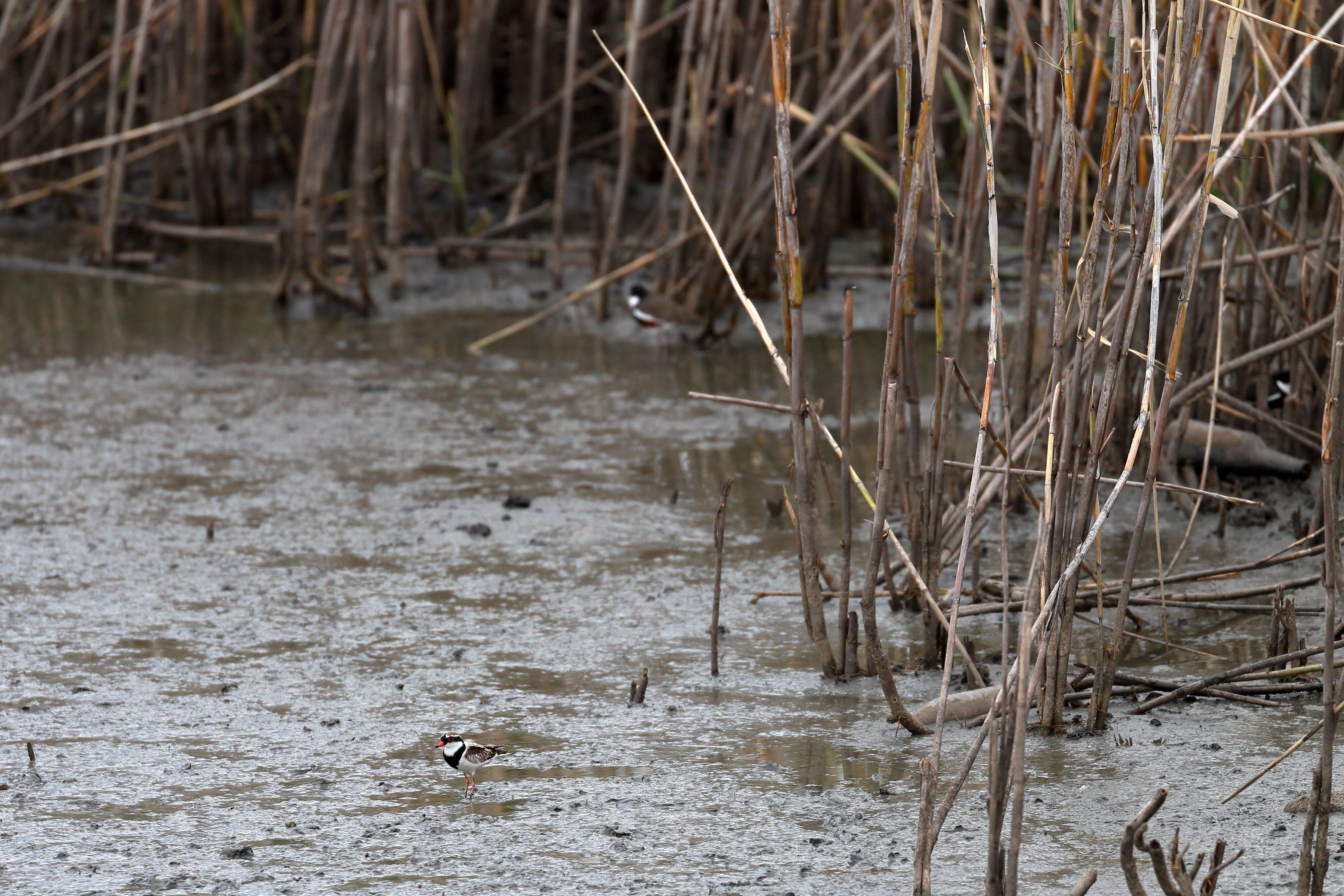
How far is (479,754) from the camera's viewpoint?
7.72 ft

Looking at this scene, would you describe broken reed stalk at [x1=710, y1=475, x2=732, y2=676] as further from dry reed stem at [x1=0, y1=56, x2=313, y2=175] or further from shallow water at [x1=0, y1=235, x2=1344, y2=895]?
dry reed stem at [x1=0, y1=56, x2=313, y2=175]

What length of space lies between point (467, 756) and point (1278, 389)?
231cm

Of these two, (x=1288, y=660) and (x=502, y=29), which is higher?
(x=502, y=29)

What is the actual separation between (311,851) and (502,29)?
6453mm

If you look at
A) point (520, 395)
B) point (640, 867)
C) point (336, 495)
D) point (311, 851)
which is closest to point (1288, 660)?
point (640, 867)

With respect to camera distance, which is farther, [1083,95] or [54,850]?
[1083,95]

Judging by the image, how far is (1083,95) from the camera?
4277 mm

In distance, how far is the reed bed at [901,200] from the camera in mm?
2088

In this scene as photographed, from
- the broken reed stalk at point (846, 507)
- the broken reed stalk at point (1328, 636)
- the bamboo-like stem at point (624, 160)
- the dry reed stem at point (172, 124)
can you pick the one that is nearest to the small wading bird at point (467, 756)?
the broken reed stalk at point (846, 507)

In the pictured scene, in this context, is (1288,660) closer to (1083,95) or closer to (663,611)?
(663,611)

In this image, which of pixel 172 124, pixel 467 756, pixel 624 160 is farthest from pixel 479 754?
pixel 172 124

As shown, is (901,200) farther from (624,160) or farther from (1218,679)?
(624,160)

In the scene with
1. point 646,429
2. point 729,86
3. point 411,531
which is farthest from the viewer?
point 729,86

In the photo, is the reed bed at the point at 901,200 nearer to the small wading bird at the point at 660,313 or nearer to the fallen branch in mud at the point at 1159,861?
the fallen branch in mud at the point at 1159,861
